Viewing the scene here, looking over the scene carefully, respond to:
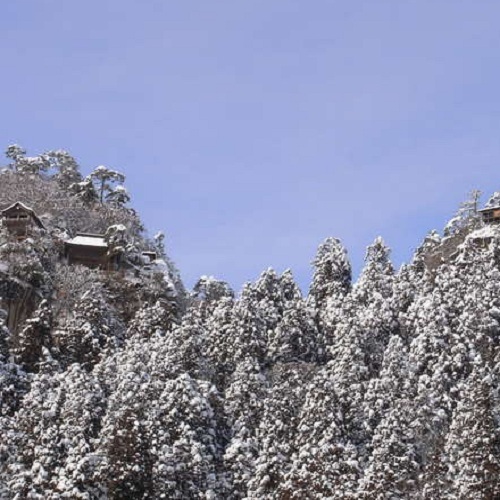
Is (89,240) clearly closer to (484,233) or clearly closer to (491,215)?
(484,233)

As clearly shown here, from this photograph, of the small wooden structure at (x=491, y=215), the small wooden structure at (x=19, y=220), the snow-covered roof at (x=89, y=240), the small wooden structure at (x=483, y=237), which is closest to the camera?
the small wooden structure at (x=483, y=237)

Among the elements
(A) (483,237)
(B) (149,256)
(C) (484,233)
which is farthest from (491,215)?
(B) (149,256)

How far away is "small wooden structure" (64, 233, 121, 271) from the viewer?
73.5 metres

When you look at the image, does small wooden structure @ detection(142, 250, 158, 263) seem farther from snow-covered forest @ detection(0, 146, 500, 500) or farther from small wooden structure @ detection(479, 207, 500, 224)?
small wooden structure @ detection(479, 207, 500, 224)

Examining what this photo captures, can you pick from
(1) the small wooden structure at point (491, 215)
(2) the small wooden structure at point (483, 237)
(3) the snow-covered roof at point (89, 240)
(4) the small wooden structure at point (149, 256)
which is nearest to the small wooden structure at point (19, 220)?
(3) the snow-covered roof at point (89, 240)

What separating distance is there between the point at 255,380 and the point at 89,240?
29.9m

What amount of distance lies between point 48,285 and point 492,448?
3520cm

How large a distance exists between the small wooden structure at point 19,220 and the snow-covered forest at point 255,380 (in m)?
0.71

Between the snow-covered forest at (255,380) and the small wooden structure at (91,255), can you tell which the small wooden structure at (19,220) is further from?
the small wooden structure at (91,255)

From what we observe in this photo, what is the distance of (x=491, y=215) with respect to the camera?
7631 cm

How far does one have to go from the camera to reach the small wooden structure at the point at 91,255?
241 feet

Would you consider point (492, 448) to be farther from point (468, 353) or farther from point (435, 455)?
point (468, 353)

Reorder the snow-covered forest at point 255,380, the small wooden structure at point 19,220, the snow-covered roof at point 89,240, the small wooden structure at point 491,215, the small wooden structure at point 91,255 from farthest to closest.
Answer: the small wooden structure at point 491,215 → the snow-covered roof at point 89,240 → the small wooden structure at point 91,255 → the small wooden structure at point 19,220 → the snow-covered forest at point 255,380

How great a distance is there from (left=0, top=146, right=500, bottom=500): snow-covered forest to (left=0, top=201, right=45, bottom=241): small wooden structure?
0.71 metres
